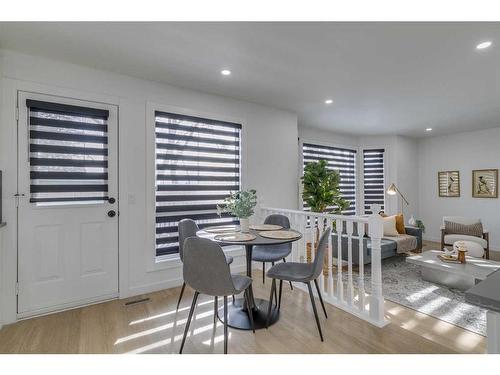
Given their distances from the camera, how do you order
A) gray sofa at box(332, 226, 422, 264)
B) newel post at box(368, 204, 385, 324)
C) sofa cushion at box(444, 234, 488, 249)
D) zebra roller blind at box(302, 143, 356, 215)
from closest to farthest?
newel post at box(368, 204, 385, 324) < gray sofa at box(332, 226, 422, 264) < sofa cushion at box(444, 234, 488, 249) < zebra roller blind at box(302, 143, 356, 215)

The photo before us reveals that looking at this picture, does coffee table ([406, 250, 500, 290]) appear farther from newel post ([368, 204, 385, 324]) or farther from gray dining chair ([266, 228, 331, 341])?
gray dining chair ([266, 228, 331, 341])

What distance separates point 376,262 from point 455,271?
5.63 feet

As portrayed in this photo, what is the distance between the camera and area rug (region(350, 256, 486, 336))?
2617 millimetres

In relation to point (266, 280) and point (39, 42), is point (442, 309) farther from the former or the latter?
point (39, 42)

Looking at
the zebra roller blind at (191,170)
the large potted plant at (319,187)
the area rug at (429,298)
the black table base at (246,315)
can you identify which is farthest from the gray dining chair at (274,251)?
the large potted plant at (319,187)

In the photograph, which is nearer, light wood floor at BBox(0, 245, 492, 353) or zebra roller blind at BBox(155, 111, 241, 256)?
light wood floor at BBox(0, 245, 492, 353)

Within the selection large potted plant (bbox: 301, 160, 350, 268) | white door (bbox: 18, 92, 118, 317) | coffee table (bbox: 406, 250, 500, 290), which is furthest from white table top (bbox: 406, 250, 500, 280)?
white door (bbox: 18, 92, 118, 317)

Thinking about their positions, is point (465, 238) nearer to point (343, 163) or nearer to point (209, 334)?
point (343, 163)

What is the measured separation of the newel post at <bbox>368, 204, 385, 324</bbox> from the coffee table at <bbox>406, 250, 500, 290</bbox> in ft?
5.39

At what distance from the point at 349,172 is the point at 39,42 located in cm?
597

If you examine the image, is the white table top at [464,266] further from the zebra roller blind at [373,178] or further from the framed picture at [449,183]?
the framed picture at [449,183]
